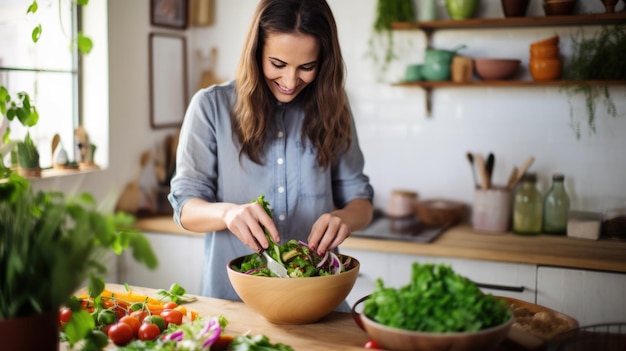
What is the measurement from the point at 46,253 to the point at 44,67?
216 centimetres

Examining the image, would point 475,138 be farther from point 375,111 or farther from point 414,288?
point 414,288

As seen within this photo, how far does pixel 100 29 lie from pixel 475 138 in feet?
6.35

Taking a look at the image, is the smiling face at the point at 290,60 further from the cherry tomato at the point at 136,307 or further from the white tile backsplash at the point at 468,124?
the white tile backsplash at the point at 468,124

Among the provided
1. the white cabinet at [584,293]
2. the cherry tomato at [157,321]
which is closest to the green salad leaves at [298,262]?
the cherry tomato at [157,321]

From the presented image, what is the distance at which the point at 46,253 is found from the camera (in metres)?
1.14

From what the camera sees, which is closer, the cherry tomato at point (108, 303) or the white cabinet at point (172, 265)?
the cherry tomato at point (108, 303)

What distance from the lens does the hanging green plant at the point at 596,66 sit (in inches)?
117

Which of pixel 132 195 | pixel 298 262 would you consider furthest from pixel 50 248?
pixel 132 195

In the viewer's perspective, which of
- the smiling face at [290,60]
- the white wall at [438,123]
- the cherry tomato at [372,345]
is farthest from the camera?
the white wall at [438,123]

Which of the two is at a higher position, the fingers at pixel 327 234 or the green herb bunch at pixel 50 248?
the green herb bunch at pixel 50 248

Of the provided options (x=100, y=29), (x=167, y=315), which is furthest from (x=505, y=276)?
(x=100, y=29)

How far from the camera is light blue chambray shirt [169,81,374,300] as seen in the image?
6.70 feet

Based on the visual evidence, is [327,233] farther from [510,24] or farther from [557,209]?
[510,24]

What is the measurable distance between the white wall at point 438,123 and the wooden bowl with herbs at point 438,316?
212 centimetres
